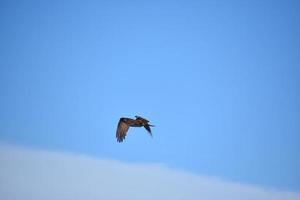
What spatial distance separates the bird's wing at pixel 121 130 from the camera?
1059 inches

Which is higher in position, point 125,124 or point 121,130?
point 125,124

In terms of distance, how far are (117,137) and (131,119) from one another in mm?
2069

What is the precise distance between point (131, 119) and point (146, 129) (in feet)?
6.34

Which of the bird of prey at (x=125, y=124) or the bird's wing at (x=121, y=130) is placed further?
the bird's wing at (x=121, y=130)

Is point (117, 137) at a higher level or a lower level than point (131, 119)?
lower

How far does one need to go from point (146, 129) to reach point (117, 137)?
2.94m

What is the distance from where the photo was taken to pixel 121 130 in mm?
27250

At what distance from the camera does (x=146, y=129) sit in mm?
25922

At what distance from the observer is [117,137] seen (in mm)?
26875

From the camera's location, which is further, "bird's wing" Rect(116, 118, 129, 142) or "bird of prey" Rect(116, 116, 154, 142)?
"bird's wing" Rect(116, 118, 129, 142)

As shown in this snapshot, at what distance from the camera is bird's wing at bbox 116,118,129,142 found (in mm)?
26906
